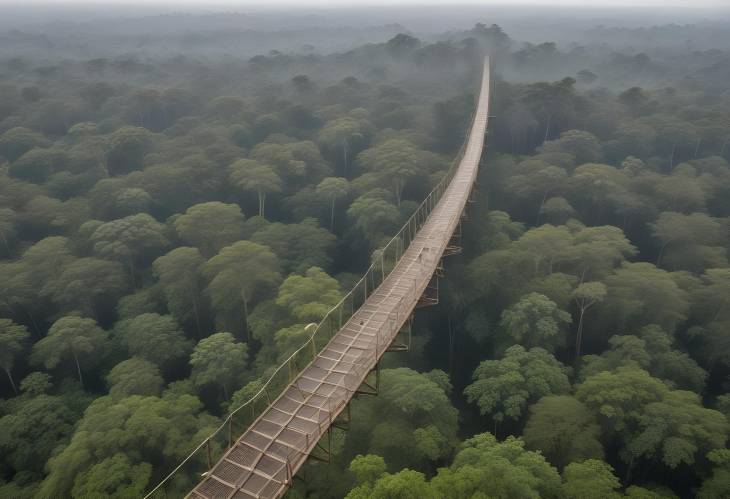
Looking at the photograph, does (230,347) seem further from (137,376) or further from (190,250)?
(190,250)

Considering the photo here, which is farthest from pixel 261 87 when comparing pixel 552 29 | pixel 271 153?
pixel 552 29

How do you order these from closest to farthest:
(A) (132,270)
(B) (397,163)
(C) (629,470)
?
(C) (629,470), (A) (132,270), (B) (397,163)

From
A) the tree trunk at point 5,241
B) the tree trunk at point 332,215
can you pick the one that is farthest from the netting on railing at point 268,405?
the tree trunk at point 5,241

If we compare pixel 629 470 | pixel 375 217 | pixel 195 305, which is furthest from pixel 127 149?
pixel 629 470

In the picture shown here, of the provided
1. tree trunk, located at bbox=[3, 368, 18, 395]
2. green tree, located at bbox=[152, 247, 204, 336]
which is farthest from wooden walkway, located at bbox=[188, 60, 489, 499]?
tree trunk, located at bbox=[3, 368, 18, 395]

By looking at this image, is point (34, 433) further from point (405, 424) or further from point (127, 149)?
point (127, 149)

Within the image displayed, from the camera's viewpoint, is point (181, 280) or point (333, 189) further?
point (333, 189)

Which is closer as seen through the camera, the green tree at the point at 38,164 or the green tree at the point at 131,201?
the green tree at the point at 131,201

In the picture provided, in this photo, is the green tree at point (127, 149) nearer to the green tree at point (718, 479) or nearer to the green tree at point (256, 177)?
the green tree at point (256, 177)
